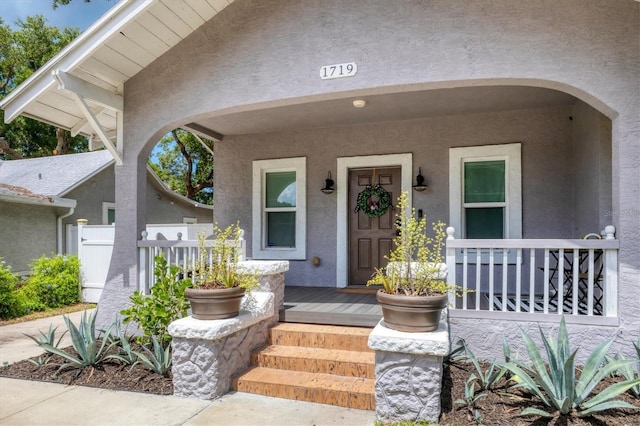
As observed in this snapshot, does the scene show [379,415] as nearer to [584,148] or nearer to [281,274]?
[281,274]

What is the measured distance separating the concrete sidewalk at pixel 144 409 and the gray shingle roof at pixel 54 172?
859 cm

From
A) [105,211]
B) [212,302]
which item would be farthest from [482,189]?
[105,211]

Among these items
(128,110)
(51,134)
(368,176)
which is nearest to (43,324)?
(128,110)

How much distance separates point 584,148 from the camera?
5262 mm

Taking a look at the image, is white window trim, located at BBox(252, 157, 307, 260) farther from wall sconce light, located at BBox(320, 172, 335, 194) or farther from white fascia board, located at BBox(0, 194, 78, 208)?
white fascia board, located at BBox(0, 194, 78, 208)

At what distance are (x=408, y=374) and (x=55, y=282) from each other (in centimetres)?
771

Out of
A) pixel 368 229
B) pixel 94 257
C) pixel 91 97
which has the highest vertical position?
pixel 91 97

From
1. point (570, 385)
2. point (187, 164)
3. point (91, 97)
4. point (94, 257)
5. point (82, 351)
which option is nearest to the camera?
point (570, 385)

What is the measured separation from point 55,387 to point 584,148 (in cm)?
664

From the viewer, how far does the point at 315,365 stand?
4070 mm

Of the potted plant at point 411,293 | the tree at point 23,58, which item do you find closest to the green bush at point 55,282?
the potted plant at point 411,293

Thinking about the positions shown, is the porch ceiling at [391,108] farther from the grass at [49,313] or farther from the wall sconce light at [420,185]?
the grass at [49,313]

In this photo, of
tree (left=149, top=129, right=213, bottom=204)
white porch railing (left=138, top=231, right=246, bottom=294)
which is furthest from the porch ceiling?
tree (left=149, top=129, right=213, bottom=204)

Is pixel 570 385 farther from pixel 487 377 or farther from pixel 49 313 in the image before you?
pixel 49 313
